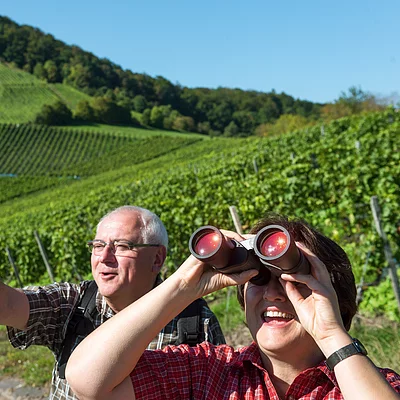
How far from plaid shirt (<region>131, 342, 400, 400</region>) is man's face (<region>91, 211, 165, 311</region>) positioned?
1.83 feet

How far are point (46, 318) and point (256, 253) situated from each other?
1.24m

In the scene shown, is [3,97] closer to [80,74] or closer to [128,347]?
[80,74]

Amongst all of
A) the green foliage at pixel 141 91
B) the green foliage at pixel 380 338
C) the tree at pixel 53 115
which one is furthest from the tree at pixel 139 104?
the green foliage at pixel 380 338

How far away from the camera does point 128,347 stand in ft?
4.95

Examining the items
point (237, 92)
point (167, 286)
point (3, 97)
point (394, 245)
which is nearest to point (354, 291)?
point (167, 286)

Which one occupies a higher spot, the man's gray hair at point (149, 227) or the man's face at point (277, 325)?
the man's gray hair at point (149, 227)

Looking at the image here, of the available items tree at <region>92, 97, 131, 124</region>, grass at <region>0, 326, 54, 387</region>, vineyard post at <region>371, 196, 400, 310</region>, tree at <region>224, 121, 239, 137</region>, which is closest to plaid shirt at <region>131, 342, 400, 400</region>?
vineyard post at <region>371, 196, 400, 310</region>

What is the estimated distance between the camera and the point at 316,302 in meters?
1.42

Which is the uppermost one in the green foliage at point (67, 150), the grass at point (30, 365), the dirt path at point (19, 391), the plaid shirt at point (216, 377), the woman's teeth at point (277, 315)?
the green foliage at point (67, 150)

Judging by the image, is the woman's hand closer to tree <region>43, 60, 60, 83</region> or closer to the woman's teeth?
the woman's teeth

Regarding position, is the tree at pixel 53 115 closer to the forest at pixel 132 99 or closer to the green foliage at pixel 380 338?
the forest at pixel 132 99

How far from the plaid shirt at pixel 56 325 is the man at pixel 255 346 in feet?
1.42

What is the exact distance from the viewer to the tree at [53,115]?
247 feet

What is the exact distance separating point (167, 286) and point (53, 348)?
1.02 meters
